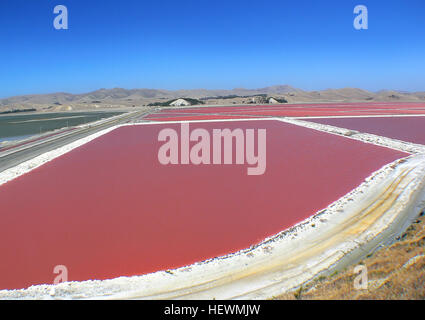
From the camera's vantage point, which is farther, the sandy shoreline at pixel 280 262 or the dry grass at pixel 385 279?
the sandy shoreline at pixel 280 262

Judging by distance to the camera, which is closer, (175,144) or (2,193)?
(2,193)

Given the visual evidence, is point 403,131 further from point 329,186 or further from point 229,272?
point 229,272

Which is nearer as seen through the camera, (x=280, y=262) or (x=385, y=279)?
(x=385, y=279)

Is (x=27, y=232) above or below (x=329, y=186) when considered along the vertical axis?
below

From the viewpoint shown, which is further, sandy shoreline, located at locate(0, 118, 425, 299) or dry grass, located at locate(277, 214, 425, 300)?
sandy shoreline, located at locate(0, 118, 425, 299)

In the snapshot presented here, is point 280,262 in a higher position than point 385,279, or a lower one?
lower
